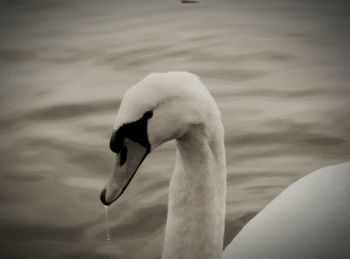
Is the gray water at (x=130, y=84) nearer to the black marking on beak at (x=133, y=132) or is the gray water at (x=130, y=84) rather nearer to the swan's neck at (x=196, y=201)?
the swan's neck at (x=196, y=201)

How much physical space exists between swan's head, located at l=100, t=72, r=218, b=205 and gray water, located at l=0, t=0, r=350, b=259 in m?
1.14

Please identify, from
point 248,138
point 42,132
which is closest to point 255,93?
point 248,138

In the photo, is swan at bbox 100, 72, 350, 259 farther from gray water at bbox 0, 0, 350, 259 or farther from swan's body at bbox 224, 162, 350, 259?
gray water at bbox 0, 0, 350, 259

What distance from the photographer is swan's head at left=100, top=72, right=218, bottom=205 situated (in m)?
2.44

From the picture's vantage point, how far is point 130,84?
6.05m

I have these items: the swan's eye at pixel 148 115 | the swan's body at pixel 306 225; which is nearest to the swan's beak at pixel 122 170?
the swan's eye at pixel 148 115

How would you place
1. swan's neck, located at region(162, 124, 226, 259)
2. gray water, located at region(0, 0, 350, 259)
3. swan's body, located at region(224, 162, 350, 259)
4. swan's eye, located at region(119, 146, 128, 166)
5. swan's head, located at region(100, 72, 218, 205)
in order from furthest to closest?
gray water, located at region(0, 0, 350, 259)
swan's body, located at region(224, 162, 350, 259)
swan's neck, located at region(162, 124, 226, 259)
swan's eye, located at region(119, 146, 128, 166)
swan's head, located at region(100, 72, 218, 205)

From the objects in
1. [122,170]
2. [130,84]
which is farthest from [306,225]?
[130,84]

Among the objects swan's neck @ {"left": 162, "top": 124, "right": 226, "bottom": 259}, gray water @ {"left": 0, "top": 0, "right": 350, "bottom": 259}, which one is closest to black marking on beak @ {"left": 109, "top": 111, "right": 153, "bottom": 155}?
swan's neck @ {"left": 162, "top": 124, "right": 226, "bottom": 259}

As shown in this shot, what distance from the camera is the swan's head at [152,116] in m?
2.44

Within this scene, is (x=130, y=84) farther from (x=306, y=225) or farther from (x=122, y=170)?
(x=122, y=170)

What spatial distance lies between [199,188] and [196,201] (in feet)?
0.17

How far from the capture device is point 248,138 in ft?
16.2

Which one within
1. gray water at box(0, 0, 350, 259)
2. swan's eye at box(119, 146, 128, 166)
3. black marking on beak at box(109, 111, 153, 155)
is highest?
black marking on beak at box(109, 111, 153, 155)
